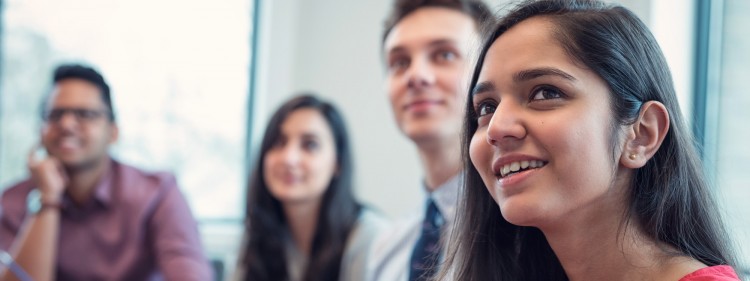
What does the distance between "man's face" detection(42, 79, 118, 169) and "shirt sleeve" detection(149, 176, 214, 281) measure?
0.88 ft

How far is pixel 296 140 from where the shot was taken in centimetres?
250

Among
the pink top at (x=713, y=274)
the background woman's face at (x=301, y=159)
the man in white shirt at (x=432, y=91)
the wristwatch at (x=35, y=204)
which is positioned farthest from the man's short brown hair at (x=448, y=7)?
the wristwatch at (x=35, y=204)

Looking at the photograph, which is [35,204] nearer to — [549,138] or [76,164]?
[76,164]

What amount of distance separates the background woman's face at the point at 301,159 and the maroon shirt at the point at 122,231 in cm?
30

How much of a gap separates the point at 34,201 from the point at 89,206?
16cm

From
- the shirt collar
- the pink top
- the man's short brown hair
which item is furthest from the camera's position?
the man's short brown hair

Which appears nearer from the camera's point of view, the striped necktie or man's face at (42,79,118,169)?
the striped necktie

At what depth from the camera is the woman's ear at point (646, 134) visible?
3.46ft

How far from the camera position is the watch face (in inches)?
95.4

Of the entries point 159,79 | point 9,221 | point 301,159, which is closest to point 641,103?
point 301,159

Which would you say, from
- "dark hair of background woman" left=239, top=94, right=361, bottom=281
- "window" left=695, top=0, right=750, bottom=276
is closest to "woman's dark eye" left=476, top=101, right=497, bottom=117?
"window" left=695, top=0, right=750, bottom=276

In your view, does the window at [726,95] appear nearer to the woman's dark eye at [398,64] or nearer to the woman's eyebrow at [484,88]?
the woman's dark eye at [398,64]

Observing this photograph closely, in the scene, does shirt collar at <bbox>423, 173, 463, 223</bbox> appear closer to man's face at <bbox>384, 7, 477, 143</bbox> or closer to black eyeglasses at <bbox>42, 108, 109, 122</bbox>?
man's face at <bbox>384, 7, 477, 143</bbox>

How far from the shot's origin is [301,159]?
2.47 meters
